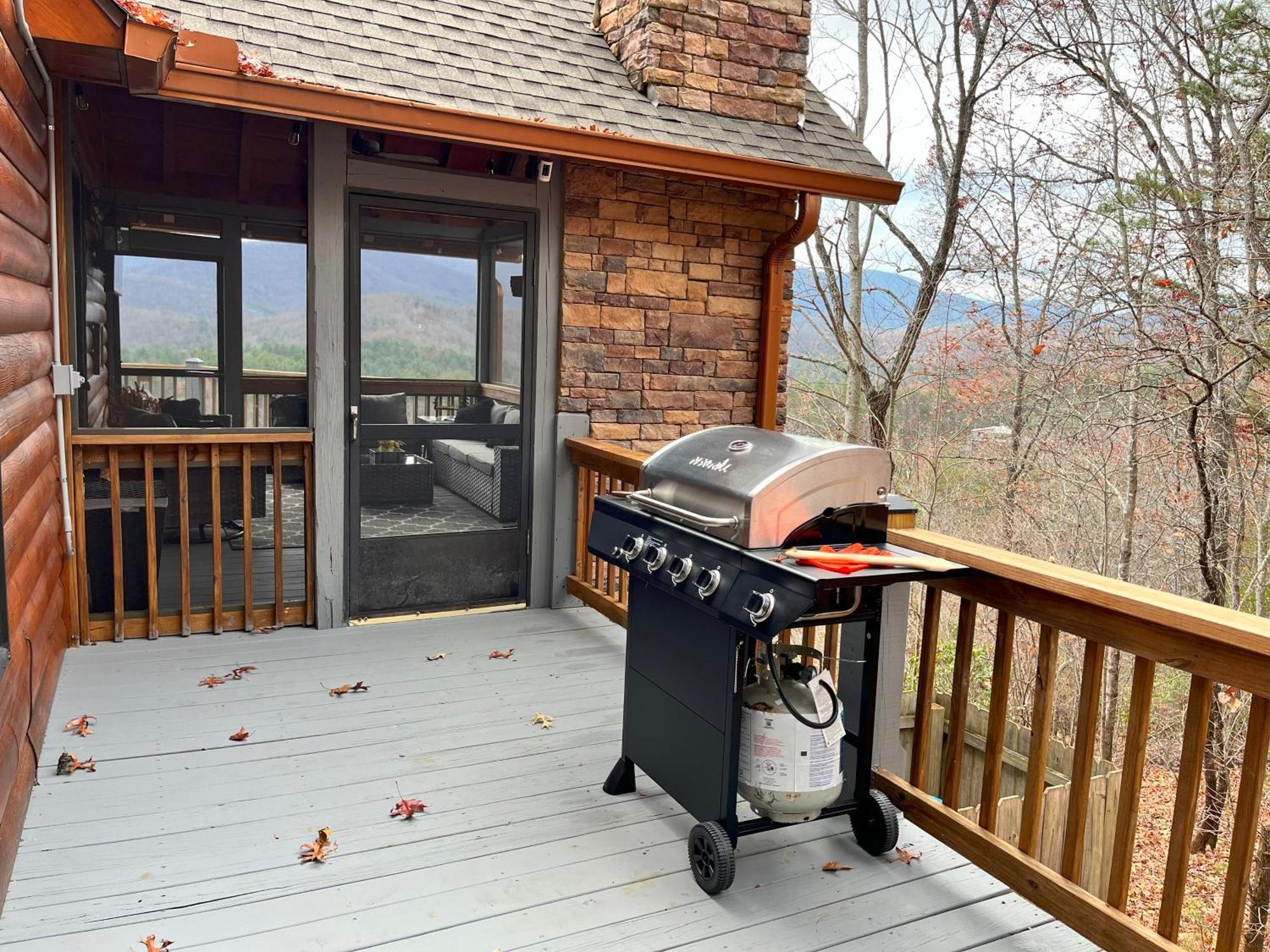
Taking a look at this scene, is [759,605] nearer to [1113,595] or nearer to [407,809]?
[1113,595]

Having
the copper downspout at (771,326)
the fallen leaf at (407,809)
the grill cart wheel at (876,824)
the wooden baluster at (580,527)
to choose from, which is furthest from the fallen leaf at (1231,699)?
the fallen leaf at (407,809)

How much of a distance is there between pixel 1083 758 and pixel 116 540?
3.90 metres

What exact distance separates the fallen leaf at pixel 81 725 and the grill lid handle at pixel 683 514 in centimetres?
208

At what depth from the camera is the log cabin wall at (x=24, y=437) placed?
2586 mm

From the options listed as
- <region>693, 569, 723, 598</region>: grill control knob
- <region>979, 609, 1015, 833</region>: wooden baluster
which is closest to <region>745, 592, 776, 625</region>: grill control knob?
<region>693, 569, 723, 598</region>: grill control knob

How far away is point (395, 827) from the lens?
2795 mm

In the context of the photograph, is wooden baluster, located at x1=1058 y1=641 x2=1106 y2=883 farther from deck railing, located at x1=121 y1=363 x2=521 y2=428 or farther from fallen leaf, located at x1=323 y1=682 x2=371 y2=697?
deck railing, located at x1=121 y1=363 x2=521 y2=428

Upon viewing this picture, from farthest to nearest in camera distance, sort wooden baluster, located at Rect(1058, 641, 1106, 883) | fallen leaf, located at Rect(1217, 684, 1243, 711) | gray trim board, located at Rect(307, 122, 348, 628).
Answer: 1. fallen leaf, located at Rect(1217, 684, 1243, 711)
2. gray trim board, located at Rect(307, 122, 348, 628)
3. wooden baluster, located at Rect(1058, 641, 1106, 883)

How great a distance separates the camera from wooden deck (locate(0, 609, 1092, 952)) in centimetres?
233

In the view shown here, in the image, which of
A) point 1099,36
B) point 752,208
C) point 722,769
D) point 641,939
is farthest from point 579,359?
point 1099,36

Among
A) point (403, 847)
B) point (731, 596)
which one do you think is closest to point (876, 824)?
point (731, 596)

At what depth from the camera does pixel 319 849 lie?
8.62ft

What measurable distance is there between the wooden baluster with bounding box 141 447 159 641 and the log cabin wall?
16.1 inches

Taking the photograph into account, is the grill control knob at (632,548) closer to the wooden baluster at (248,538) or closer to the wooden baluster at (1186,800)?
the wooden baluster at (1186,800)
